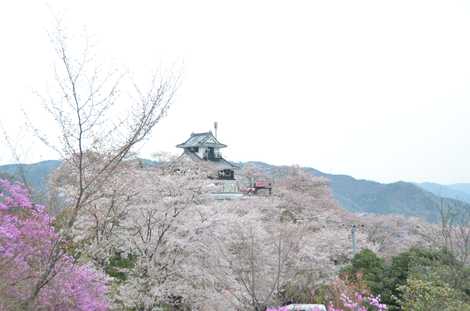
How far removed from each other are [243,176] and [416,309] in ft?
99.5

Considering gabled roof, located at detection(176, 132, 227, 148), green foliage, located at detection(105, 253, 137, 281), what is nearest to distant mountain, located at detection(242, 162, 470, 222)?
gabled roof, located at detection(176, 132, 227, 148)

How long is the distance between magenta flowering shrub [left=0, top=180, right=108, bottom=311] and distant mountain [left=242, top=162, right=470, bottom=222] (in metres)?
42.4

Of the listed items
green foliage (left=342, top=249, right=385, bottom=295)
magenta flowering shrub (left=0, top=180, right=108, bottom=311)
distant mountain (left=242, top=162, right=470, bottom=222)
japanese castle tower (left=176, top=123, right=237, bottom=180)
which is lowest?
green foliage (left=342, top=249, right=385, bottom=295)

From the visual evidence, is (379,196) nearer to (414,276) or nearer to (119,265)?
(119,265)

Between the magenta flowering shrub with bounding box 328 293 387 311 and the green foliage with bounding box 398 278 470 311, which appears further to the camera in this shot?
the green foliage with bounding box 398 278 470 311

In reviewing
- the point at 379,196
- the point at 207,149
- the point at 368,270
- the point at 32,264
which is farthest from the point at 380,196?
the point at 32,264

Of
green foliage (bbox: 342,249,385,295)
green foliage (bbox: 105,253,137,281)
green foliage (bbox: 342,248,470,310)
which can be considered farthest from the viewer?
green foliage (bbox: 105,253,137,281)

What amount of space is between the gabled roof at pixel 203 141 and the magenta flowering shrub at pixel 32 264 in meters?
25.1

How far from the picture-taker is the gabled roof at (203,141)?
30.9m

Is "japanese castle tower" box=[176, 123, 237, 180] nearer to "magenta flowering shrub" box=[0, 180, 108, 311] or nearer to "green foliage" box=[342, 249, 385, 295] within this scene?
"green foliage" box=[342, 249, 385, 295]

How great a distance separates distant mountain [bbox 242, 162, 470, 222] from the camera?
50.6 meters

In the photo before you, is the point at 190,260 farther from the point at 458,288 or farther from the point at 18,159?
the point at 18,159

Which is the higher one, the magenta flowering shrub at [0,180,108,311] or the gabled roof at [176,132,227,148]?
the gabled roof at [176,132,227,148]

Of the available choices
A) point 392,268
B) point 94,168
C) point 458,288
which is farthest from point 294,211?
point 94,168
